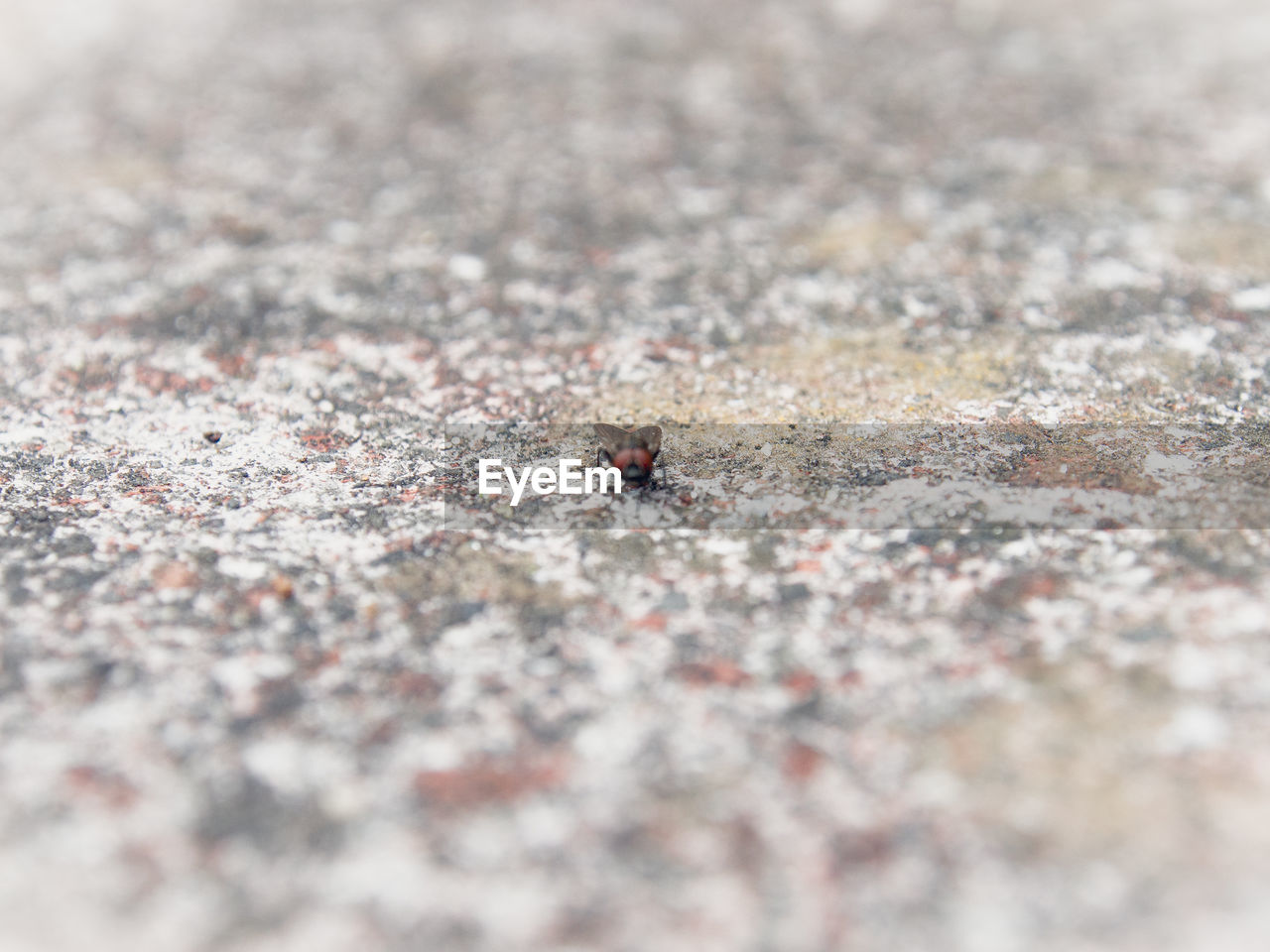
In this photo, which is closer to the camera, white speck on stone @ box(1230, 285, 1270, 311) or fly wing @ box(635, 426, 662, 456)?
fly wing @ box(635, 426, 662, 456)

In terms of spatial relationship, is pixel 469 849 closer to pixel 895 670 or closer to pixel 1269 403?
pixel 895 670

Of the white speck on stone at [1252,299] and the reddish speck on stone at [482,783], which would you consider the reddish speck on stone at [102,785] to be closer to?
the reddish speck on stone at [482,783]

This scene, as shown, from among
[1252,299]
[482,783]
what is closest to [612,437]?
[482,783]

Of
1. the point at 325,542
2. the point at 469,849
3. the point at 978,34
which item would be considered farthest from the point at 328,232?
the point at 978,34

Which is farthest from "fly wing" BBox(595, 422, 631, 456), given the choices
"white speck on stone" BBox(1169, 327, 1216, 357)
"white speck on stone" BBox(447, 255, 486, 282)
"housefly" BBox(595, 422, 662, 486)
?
"white speck on stone" BBox(1169, 327, 1216, 357)

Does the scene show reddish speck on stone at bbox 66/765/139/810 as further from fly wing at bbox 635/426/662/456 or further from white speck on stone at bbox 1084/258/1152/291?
white speck on stone at bbox 1084/258/1152/291

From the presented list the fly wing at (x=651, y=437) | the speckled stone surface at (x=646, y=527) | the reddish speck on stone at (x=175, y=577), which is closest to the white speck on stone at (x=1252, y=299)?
the speckled stone surface at (x=646, y=527)

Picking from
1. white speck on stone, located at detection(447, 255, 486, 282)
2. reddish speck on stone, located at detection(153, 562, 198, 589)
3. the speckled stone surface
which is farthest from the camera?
white speck on stone, located at detection(447, 255, 486, 282)

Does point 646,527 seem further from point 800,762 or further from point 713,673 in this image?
point 800,762
